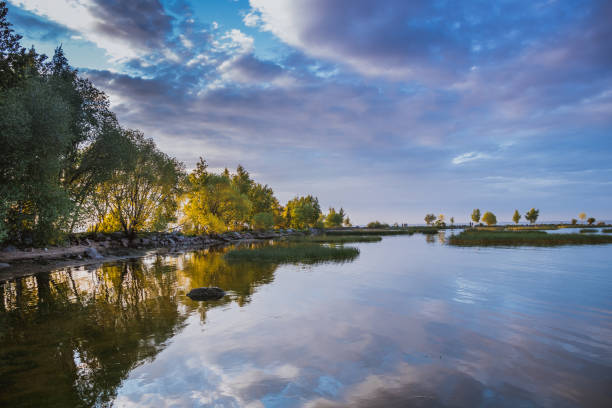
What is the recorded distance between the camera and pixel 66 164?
34531mm

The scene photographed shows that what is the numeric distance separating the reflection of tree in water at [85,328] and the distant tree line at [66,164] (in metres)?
6.66

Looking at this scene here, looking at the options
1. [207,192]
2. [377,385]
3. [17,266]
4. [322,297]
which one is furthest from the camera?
[207,192]

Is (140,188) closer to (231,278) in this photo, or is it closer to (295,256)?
(295,256)

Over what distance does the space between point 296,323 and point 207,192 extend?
74.4m

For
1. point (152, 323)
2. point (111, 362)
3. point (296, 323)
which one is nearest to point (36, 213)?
point (152, 323)

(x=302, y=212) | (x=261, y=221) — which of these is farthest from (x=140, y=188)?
(x=302, y=212)

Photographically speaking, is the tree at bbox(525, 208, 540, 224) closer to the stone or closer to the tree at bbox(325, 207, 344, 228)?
the tree at bbox(325, 207, 344, 228)

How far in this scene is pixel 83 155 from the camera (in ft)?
127

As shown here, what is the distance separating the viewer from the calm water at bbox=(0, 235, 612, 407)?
26.9 ft

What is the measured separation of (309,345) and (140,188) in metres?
52.5

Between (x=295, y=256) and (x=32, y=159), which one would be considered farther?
(x=295, y=256)

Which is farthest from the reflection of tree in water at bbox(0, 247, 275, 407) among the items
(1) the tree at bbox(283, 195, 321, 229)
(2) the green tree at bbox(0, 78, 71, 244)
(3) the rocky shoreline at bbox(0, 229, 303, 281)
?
(1) the tree at bbox(283, 195, 321, 229)

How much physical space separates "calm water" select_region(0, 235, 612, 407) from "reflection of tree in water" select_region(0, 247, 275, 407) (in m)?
0.06

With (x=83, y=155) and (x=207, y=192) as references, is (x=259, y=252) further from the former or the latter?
(x=207, y=192)
